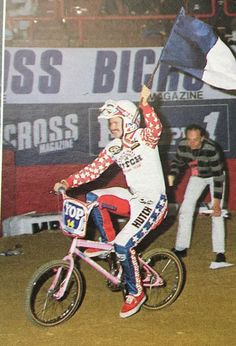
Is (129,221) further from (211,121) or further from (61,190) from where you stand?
(211,121)

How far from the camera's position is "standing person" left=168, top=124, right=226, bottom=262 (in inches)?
317

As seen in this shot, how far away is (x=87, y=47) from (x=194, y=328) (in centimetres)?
488

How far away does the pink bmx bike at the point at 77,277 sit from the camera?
20.0ft

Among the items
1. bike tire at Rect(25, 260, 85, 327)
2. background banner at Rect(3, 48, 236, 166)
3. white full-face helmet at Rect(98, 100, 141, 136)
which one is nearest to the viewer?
bike tire at Rect(25, 260, 85, 327)

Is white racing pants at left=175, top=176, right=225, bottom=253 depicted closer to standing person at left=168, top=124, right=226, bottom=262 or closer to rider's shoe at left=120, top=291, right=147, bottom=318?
standing person at left=168, top=124, right=226, bottom=262

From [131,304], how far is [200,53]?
9.77 feet

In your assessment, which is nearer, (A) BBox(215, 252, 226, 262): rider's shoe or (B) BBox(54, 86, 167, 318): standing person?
(B) BBox(54, 86, 167, 318): standing person

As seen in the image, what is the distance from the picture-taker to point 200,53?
300 inches

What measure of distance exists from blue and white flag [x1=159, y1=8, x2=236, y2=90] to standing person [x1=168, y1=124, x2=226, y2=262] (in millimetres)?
686

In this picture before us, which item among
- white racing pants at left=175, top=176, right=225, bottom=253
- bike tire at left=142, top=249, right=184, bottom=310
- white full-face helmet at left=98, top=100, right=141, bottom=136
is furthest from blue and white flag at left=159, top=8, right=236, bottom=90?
bike tire at left=142, top=249, right=184, bottom=310

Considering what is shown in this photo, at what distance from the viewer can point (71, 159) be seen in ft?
32.8

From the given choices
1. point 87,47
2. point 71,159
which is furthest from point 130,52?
point 71,159

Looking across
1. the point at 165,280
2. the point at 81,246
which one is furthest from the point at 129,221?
the point at 165,280

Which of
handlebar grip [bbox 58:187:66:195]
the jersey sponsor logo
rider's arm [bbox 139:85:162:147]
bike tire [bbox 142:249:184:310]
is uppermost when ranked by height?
rider's arm [bbox 139:85:162:147]
